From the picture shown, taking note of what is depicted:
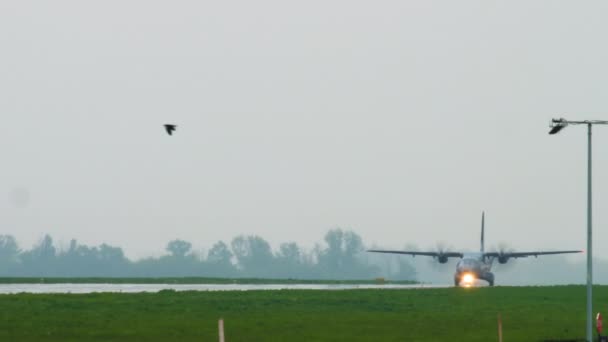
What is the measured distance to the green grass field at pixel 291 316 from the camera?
44.8 meters

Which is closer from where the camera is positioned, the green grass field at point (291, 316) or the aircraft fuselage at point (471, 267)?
the green grass field at point (291, 316)

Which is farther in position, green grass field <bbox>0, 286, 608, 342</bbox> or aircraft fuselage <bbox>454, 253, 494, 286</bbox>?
aircraft fuselage <bbox>454, 253, 494, 286</bbox>

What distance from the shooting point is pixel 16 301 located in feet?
220

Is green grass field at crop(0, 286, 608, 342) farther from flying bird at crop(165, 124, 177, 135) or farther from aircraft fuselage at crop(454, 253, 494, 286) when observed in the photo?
aircraft fuselage at crop(454, 253, 494, 286)

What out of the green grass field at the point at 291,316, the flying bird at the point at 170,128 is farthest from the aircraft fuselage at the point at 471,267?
the flying bird at the point at 170,128

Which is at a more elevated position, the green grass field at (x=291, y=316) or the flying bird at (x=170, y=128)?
the flying bird at (x=170, y=128)

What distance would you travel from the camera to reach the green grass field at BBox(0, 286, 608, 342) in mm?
44750

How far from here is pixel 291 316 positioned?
57.1 m

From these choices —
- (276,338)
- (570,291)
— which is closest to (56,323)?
(276,338)

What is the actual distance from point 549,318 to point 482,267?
47330mm

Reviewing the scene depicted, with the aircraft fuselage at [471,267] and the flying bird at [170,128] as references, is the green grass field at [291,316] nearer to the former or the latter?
the flying bird at [170,128]

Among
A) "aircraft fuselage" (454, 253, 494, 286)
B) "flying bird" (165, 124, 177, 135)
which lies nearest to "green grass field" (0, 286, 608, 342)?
"flying bird" (165, 124, 177, 135)

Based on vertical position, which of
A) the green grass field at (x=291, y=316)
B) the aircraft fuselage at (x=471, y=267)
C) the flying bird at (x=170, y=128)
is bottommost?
the green grass field at (x=291, y=316)

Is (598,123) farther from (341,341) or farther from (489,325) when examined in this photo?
(489,325)
